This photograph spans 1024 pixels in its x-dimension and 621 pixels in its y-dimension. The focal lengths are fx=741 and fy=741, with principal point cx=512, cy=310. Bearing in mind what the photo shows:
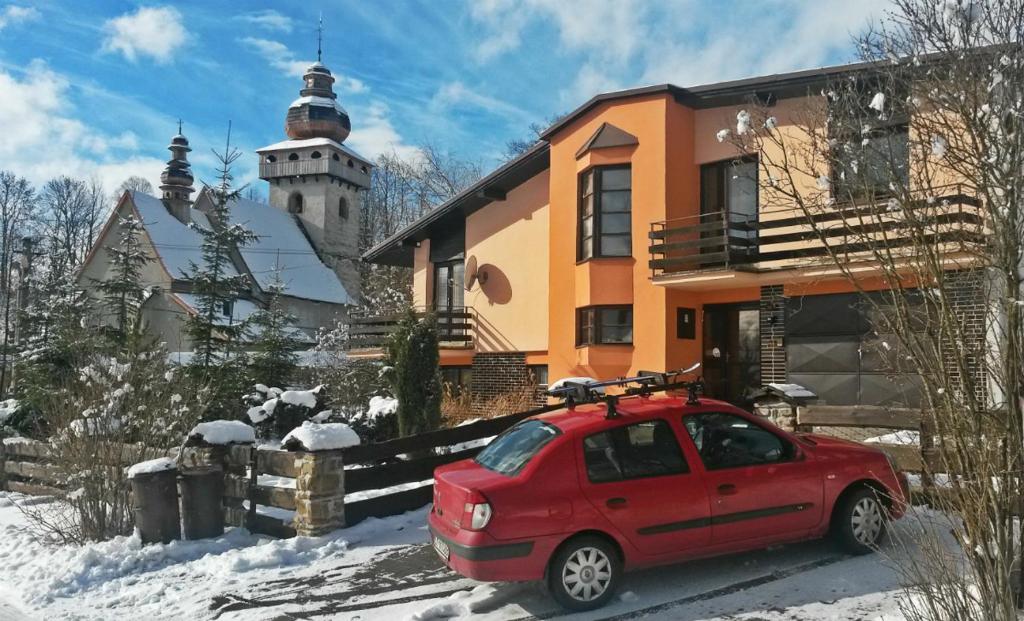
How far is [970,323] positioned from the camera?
171 inches

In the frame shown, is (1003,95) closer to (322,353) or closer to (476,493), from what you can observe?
(476,493)

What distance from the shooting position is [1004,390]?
13.1ft

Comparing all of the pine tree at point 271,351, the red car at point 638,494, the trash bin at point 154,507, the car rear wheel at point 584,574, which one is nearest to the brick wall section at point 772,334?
the red car at point 638,494

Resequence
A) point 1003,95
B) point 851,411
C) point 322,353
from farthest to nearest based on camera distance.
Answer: point 322,353, point 851,411, point 1003,95

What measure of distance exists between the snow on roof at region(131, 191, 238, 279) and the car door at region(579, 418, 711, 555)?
3738cm

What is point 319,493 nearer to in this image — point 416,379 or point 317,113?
point 416,379

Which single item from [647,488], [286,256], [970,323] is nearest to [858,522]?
[647,488]

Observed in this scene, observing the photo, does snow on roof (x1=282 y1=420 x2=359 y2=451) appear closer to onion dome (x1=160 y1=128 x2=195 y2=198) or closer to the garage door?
the garage door

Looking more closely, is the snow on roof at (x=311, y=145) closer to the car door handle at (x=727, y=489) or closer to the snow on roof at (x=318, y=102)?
the snow on roof at (x=318, y=102)

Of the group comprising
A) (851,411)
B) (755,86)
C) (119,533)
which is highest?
(755,86)

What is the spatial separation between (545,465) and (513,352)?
13.0 m

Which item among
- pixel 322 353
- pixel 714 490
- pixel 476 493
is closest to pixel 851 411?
pixel 714 490

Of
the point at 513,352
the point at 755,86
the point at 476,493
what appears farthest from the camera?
the point at 513,352

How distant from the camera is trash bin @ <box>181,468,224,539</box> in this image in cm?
836
